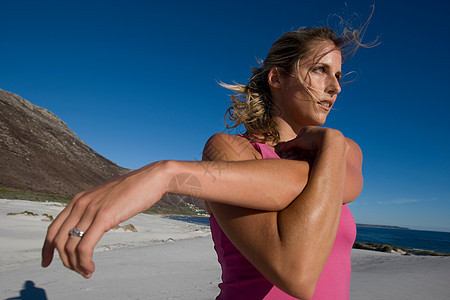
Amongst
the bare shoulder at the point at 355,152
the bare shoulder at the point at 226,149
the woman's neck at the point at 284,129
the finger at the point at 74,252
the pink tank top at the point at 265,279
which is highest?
the woman's neck at the point at 284,129

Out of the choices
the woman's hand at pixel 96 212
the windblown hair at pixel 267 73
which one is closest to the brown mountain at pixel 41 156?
the windblown hair at pixel 267 73

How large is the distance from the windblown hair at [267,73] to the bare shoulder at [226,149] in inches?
6.7

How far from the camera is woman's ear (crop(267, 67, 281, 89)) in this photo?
1.58 m

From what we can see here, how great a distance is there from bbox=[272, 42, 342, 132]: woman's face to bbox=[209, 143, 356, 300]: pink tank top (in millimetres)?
512

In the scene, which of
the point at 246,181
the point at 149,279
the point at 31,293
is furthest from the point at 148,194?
the point at 149,279

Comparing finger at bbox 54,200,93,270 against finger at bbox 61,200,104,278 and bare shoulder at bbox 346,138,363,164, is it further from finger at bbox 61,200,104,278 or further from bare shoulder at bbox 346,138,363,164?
bare shoulder at bbox 346,138,363,164

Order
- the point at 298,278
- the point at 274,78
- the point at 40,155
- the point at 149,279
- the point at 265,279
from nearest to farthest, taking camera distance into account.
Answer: the point at 298,278 < the point at 265,279 < the point at 274,78 < the point at 149,279 < the point at 40,155

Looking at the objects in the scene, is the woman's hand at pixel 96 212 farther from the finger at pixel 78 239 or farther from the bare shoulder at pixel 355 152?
the bare shoulder at pixel 355 152

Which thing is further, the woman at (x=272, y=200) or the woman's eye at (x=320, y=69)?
the woman's eye at (x=320, y=69)

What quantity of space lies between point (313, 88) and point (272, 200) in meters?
0.82

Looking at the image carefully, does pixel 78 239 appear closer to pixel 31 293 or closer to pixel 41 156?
pixel 31 293

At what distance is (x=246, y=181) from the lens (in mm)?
802

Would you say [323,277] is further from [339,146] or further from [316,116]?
[316,116]

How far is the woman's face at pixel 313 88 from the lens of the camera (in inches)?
57.4
